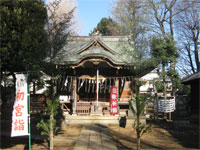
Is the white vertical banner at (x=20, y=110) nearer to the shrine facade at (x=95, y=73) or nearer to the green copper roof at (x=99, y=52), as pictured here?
the green copper roof at (x=99, y=52)

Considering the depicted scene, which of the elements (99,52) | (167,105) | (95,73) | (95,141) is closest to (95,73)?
(95,73)

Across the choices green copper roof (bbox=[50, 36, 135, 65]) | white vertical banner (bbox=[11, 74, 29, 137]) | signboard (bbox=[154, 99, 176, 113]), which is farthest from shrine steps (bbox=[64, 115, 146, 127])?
white vertical banner (bbox=[11, 74, 29, 137])

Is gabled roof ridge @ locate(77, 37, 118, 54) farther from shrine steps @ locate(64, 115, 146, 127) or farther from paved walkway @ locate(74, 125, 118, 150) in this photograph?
paved walkway @ locate(74, 125, 118, 150)

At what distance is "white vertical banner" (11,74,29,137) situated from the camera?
7281mm

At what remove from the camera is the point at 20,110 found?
733cm

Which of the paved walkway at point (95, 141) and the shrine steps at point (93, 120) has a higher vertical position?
the shrine steps at point (93, 120)

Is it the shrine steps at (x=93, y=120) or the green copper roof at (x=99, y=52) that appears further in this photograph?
the green copper roof at (x=99, y=52)

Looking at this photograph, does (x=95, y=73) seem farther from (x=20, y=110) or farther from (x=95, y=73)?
(x=20, y=110)

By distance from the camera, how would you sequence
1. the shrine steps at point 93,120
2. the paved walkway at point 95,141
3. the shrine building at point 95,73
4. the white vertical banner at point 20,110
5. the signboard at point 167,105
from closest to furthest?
the white vertical banner at point 20,110 → the paved walkway at point 95,141 → the signboard at point 167,105 → the shrine steps at point 93,120 → the shrine building at point 95,73

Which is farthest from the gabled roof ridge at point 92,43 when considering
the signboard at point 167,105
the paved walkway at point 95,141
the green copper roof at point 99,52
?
the paved walkway at point 95,141

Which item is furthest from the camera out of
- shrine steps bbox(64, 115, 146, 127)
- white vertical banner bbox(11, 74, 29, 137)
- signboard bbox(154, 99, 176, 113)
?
shrine steps bbox(64, 115, 146, 127)

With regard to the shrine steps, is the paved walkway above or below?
below

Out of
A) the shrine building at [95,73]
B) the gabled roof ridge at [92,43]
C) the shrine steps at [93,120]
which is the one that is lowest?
the shrine steps at [93,120]

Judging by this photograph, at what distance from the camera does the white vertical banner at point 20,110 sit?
7281mm
